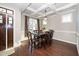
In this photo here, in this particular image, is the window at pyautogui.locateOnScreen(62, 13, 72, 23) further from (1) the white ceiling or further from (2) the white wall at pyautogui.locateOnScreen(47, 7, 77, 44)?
(1) the white ceiling

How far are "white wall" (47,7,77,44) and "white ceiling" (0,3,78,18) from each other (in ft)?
0.39

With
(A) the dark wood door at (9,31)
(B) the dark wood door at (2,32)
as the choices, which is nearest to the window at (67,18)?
(A) the dark wood door at (9,31)

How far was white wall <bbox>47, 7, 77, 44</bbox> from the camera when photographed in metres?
1.78

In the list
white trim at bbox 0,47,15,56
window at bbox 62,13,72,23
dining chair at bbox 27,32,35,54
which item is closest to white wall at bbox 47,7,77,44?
window at bbox 62,13,72,23

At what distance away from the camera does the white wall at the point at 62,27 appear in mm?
1775

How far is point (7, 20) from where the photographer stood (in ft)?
5.94

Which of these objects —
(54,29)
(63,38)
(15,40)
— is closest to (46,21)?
(54,29)

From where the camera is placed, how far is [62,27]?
188 centimetres

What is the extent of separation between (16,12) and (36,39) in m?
0.72

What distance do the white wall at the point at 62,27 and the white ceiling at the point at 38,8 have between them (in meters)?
0.12

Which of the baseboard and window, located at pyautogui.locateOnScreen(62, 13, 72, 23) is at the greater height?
window, located at pyautogui.locateOnScreen(62, 13, 72, 23)

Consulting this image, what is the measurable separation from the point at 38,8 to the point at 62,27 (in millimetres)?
659

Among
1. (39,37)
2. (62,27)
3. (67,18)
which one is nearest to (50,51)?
(39,37)

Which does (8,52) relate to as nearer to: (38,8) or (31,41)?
(31,41)
